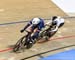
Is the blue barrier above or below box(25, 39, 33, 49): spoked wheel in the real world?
below

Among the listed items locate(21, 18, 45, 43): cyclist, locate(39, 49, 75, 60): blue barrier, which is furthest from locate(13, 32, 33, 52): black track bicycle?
locate(39, 49, 75, 60): blue barrier

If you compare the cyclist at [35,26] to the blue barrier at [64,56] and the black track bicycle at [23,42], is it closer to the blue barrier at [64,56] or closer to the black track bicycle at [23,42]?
the black track bicycle at [23,42]

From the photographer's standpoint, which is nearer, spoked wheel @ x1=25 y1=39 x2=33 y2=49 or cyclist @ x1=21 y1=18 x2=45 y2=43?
cyclist @ x1=21 y1=18 x2=45 y2=43

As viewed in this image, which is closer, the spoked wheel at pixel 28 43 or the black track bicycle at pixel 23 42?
the black track bicycle at pixel 23 42

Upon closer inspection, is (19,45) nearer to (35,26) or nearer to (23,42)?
(23,42)

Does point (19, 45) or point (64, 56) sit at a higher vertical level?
point (19, 45)

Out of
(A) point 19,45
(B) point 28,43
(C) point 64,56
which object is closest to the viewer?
(A) point 19,45

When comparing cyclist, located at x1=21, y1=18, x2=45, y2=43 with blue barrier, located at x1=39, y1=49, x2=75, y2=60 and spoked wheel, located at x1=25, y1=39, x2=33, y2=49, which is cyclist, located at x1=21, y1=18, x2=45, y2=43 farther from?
blue barrier, located at x1=39, y1=49, x2=75, y2=60

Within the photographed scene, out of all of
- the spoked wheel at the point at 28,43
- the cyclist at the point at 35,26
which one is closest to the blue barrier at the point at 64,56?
the spoked wheel at the point at 28,43

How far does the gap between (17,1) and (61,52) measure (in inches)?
257

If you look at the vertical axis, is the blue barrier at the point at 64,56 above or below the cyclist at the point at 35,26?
below

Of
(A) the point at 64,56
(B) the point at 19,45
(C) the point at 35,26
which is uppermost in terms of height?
(C) the point at 35,26

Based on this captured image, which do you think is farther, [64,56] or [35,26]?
[64,56]

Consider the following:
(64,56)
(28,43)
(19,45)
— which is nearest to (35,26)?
(28,43)
